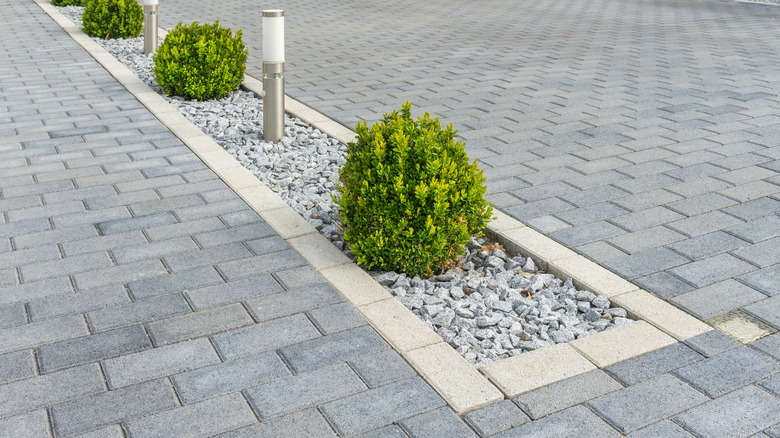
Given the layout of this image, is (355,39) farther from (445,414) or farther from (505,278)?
(445,414)

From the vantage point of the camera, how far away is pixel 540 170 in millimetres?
5629

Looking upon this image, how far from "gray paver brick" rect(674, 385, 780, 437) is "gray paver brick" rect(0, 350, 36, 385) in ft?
8.55

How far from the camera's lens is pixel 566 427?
8.95 ft

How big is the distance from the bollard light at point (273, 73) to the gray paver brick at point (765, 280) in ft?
12.9

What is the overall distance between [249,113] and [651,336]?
502 centimetres

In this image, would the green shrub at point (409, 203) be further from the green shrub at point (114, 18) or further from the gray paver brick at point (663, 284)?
the green shrub at point (114, 18)

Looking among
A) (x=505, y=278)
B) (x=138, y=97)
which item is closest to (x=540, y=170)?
(x=505, y=278)

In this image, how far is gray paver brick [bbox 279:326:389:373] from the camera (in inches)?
123

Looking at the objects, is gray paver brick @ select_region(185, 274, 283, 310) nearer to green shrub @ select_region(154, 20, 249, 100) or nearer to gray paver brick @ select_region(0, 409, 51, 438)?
gray paver brick @ select_region(0, 409, 51, 438)

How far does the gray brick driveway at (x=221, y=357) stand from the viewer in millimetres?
2750

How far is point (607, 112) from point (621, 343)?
15.0 ft

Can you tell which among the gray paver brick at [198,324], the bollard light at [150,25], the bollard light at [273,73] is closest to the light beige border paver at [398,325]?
the gray paver brick at [198,324]

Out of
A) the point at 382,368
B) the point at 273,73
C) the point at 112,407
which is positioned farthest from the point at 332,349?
the point at 273,73

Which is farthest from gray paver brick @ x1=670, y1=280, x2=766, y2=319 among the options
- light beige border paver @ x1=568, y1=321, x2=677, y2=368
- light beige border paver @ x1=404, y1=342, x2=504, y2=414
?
light beige border paver @ x1=404, y1=342, x2=504, y2=414
